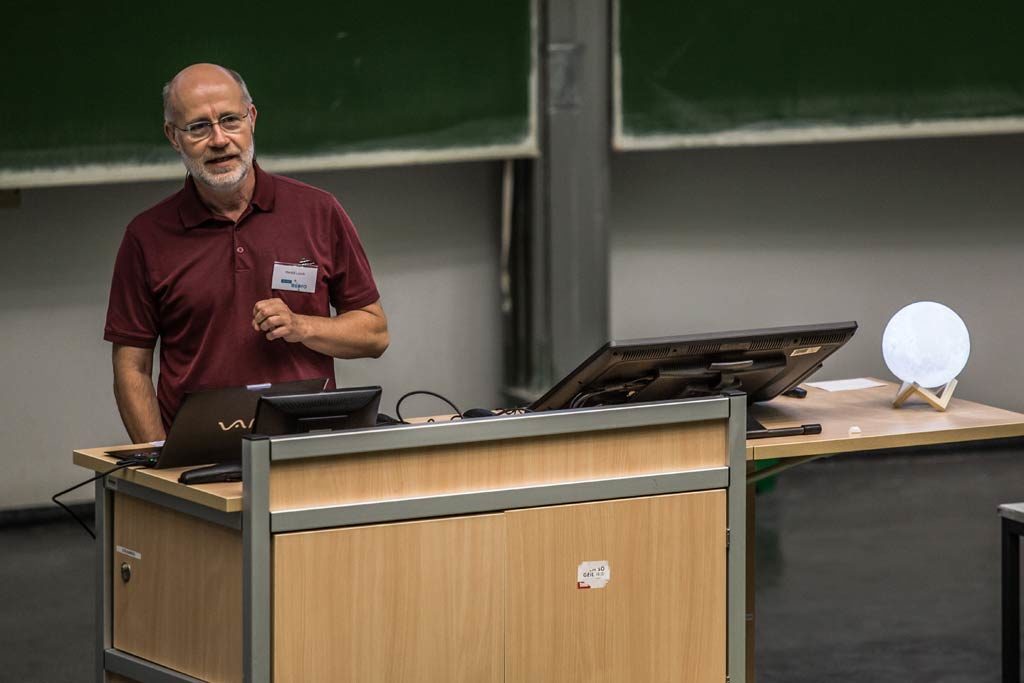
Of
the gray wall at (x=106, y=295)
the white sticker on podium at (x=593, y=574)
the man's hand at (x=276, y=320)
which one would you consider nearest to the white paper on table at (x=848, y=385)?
the white sticker on podium at (x=593, y=574)

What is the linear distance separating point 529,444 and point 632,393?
0.35m

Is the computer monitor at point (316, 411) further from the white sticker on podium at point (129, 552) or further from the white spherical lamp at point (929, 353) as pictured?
the white spherical lamp at point (929, 353)

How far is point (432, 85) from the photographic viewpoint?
5762 mm

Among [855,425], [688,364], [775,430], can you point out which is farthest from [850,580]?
[688,364]

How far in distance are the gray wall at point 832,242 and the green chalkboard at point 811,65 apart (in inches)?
21.2

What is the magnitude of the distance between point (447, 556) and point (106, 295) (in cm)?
344

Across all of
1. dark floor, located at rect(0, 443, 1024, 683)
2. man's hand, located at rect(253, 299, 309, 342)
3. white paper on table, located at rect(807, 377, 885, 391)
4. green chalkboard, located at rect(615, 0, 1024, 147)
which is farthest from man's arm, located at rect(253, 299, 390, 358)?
green chalkboard, located at rect(615, 0, 1024, 147)

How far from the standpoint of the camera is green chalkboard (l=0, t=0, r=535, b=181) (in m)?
5.17

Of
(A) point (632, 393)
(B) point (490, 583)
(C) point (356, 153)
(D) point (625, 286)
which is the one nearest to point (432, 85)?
(C) point (356, 153)

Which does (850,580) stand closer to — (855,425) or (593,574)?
(855,425)

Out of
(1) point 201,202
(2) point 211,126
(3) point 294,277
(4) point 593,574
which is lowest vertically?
(4) point 593,574

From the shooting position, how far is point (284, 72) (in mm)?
5543

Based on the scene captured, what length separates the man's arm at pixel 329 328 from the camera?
125 inches

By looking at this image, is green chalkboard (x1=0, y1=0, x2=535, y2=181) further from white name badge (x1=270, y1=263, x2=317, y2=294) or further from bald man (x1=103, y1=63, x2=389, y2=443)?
white name badge (x1=270, y1=263, x2=317, y2=294)
